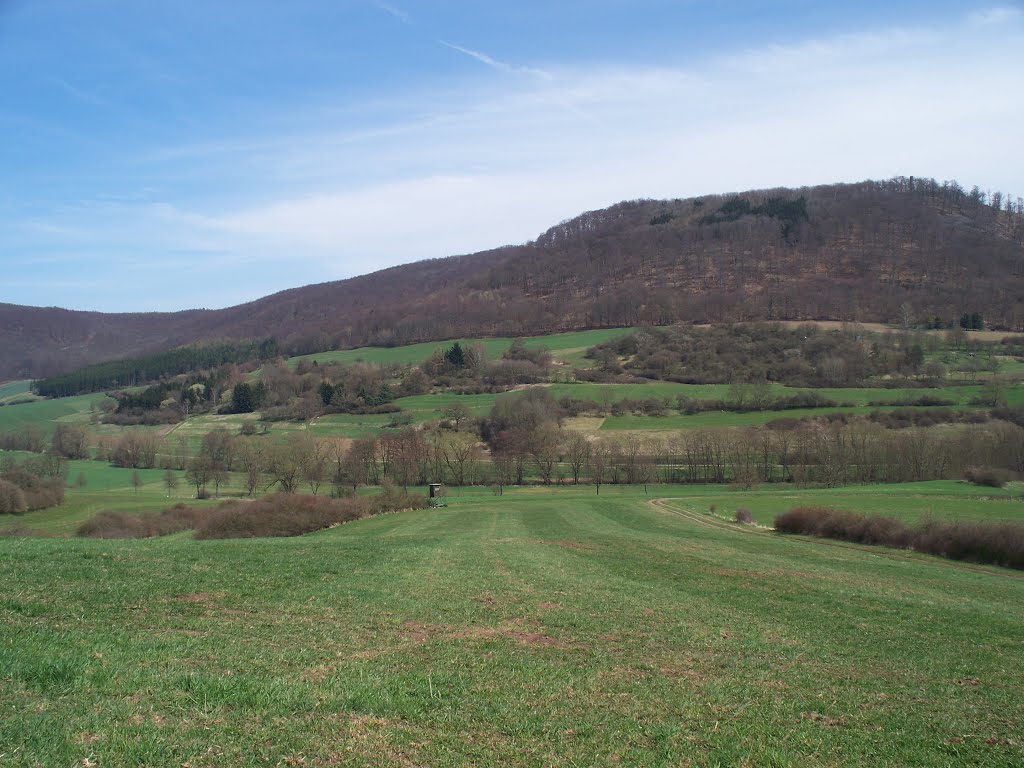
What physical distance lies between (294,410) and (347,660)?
10742cm

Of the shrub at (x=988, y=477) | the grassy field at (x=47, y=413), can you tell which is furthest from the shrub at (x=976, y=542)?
the grassy field at (x=47, y=413)

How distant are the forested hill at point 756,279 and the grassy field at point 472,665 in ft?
430

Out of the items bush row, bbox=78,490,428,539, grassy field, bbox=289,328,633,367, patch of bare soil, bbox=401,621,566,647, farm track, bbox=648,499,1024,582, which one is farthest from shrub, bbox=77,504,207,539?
grassy field, bbox=289,328,633,367

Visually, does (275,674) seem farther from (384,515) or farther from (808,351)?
(808,351)

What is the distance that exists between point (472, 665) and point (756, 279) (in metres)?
164

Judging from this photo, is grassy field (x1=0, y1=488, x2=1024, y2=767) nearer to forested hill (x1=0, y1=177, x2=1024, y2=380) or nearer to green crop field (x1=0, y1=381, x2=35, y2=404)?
forested hill (x1=0, y1=177, x2=1024, y2=380)

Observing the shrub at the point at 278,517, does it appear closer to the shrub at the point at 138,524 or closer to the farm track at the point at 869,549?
the shrub at the point at 138,524

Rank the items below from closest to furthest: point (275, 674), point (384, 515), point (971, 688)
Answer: point (275, 674) → point (971, 688) → point (384, 515)

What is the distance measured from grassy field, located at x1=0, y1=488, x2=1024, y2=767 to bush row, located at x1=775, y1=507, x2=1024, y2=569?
12842mm

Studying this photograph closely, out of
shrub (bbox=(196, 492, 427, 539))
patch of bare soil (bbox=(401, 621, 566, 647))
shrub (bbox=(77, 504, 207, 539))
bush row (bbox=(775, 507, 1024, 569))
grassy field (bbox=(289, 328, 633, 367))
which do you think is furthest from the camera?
grassy field (bbox=(289, 328, 633, 367))

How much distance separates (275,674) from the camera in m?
9.15

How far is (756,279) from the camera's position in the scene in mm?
161250

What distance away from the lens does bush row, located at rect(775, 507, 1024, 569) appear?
1240 inches

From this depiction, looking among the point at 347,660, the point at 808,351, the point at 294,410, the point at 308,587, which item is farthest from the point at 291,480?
the point at 808,351
